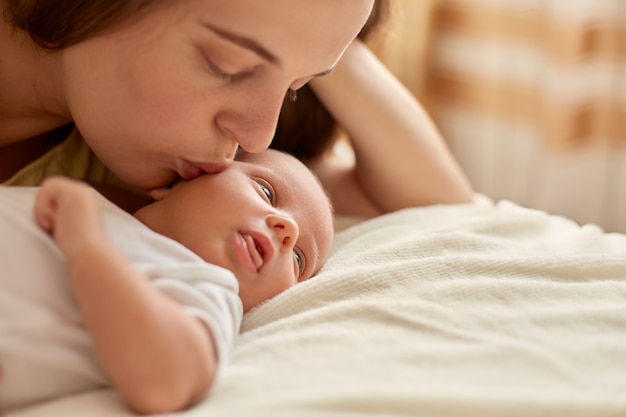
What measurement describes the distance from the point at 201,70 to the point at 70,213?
26 cm

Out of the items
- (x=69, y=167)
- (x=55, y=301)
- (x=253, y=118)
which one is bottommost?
(x=69, y=167)

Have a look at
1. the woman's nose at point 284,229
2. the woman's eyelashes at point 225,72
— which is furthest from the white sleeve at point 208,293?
the woman's eyelashes at point 225,72

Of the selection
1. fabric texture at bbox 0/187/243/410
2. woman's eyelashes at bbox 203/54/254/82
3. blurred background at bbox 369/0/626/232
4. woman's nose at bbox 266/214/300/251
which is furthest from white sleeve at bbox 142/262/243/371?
blurred background at bbox 369/0/626/232

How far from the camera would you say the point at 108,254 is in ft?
2.93

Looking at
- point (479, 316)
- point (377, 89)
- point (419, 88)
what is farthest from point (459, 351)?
point (419, 88)

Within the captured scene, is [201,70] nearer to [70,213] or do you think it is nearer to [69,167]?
[70,213]

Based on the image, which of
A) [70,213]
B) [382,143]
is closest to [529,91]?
[382,143]

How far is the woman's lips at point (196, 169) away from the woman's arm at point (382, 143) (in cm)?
47

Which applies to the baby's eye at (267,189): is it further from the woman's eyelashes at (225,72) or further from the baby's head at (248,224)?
the woman's eyelashes at (225,72)

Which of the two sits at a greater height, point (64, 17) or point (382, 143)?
point (64, 17)

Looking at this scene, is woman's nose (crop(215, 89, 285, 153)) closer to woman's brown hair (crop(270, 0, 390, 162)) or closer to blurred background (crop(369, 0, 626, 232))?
woman's brown hair (crop(270, 0, 390, 162))

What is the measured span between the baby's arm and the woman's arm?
31.1 inches

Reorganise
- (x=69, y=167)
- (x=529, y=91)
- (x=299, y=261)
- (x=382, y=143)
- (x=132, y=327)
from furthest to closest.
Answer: (x=529, y=91) → (x=382, y=143) → (x=69, y=167) → (x=299, y=261) → (x=132, y=327)

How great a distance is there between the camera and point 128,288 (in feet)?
2.90
